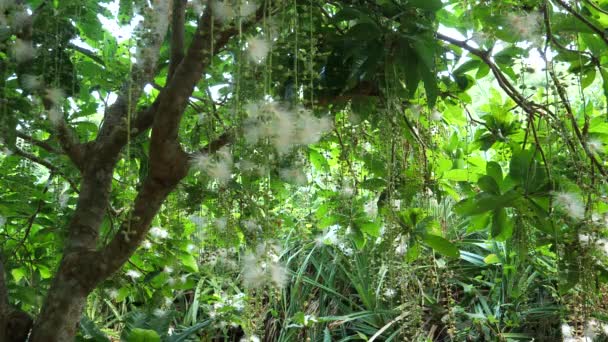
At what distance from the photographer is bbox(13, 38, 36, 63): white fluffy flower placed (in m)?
1.11

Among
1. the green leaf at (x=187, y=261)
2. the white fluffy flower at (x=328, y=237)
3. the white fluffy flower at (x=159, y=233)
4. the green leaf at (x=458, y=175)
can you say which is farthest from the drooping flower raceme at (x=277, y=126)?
the white fluffy flower at (x=328, y=237)

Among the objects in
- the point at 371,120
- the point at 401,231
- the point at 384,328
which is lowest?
the point at 384,328

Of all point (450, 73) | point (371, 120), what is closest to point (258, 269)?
point (371, 120)

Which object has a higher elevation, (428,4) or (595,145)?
(428,4)

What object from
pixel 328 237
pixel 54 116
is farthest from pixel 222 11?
pixel 328 237

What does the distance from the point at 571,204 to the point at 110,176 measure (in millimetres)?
887

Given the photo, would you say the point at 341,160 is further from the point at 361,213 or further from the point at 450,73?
the point at 450,73

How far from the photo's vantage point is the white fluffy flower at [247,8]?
2.64 feet

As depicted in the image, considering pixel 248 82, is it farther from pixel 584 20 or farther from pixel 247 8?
pixel 584 20

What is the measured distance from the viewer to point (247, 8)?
0.85 metres

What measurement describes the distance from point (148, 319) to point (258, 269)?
1.14 m

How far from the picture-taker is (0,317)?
116cm

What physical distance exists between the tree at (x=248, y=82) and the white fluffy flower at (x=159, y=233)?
11.1 inches

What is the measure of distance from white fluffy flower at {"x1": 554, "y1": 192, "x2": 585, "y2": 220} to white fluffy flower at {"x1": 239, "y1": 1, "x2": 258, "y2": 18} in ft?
2.03
